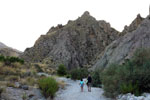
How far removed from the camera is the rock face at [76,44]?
80919 millimetres

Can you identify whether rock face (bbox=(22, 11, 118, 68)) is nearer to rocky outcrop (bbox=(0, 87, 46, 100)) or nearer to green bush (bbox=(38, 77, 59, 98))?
rocky outcrop (bbox=(0, 87, 46, 100))

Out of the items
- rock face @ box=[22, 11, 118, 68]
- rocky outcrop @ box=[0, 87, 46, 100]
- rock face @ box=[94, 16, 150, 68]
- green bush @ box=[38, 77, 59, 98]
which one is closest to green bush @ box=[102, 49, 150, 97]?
green bush @ box=[38, 77, 59, 98]

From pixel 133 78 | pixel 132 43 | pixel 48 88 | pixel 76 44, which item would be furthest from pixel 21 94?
pixel 76 44

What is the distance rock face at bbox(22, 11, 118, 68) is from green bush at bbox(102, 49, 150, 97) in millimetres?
61124

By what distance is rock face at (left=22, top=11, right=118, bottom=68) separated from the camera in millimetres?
80919

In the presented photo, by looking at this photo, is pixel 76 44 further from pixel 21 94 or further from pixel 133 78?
pixel 133 78

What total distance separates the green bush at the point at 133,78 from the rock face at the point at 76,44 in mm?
61124

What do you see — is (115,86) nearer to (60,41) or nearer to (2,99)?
(2,99)

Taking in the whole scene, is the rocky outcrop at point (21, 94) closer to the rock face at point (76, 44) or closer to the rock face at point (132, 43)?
the rock face at point (132, 43)

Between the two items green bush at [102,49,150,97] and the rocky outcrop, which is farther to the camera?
the rocky outcrop

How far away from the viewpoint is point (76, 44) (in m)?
89.4

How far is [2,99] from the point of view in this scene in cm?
1132

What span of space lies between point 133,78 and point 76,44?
76922 mm

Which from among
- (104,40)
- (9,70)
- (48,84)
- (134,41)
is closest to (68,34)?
(104,40)
